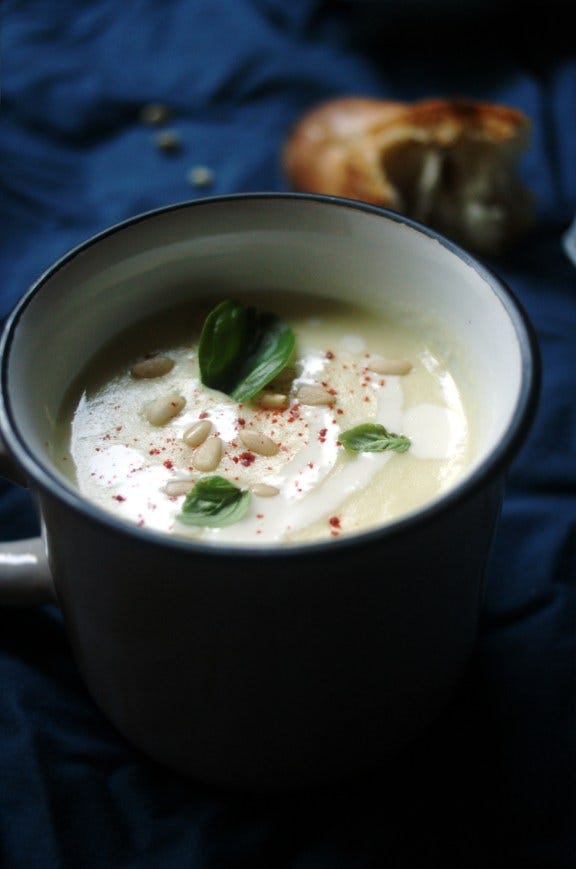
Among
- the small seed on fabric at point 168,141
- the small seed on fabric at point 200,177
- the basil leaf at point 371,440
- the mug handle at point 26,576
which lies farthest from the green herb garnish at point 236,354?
the small seed on fabric at point 168,141

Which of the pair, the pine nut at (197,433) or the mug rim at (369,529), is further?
the pine nut at (197,433)

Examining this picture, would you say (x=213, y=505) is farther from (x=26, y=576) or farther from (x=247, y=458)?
(x=26, y=576)

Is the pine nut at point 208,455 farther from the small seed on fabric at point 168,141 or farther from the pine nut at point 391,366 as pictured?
the small seed on fabric at point 168,141

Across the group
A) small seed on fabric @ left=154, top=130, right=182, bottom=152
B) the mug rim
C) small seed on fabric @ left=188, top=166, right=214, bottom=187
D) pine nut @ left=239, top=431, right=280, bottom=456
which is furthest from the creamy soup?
small seed on fabric @ left=154, top=130, right=182, bottom=152

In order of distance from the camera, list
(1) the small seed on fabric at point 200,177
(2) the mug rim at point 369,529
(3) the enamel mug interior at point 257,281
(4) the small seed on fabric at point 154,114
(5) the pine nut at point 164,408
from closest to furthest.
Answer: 1. (2) the mug rim at point 369,529
2. (3) the enamel mug interior at point 257,281
3. (5) the pine nut at point 164,408
4. (1) the small seed on fabric at point 200,177
5. (4) the small seed on fabric at point 154,114

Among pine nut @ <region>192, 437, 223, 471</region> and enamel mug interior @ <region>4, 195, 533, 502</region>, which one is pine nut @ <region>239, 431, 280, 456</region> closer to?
pine nut @ <region>192, 437, 223, 471</region>

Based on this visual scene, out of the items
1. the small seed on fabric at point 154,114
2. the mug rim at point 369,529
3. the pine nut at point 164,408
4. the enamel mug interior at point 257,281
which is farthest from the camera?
the small seed on fabric at point 154,114

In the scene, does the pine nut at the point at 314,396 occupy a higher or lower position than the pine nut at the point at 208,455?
lower

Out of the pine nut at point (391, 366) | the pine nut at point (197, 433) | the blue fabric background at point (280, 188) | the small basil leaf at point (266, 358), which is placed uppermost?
the small basil leaf at point (266, 358)
